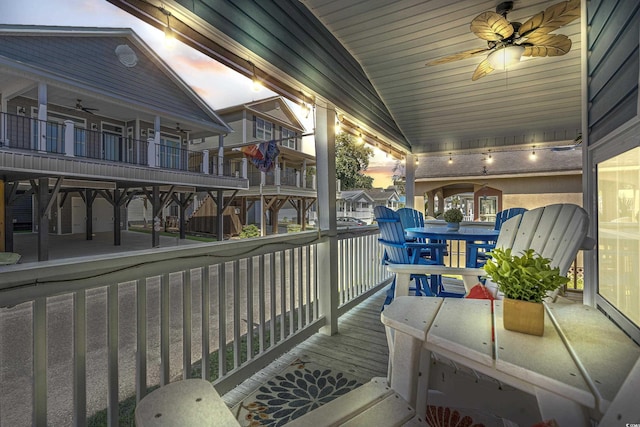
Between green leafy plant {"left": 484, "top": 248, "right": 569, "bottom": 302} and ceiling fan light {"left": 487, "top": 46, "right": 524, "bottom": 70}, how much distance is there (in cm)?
238

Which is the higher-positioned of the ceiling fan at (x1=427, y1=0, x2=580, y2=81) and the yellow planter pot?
the ceiling fan at (x1=427, y1=0, x2=580, y2=81)

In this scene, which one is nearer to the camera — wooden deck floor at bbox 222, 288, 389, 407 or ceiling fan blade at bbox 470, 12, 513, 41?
wooden deck floor at bbox 222, 288, 389, 407

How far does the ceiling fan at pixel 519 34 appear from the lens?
2237 millimetres

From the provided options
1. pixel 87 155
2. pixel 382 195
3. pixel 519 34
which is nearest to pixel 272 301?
pixel 519 34

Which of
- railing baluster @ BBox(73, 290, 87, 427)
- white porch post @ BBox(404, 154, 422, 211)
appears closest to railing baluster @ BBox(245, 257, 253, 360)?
railing baluster @ BBox(73, 290, 87, 427)

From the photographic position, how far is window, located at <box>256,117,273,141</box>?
13.2m

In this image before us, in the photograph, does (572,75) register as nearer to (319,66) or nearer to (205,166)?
(319,66)

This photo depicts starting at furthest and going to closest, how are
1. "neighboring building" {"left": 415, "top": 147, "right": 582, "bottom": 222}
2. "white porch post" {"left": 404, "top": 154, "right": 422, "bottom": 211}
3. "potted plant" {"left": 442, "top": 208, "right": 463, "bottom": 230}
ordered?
"neighboring building" {"left": 415, "top": 147, "right": 582, "bottom": 222} < "white porch post" {"left": 404, "top": 154, "right": 422, "bottom": 211} < "potted plant" {"left": 442, "top": 208, "right": 463, "bottom": 230}

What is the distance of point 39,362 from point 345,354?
6.42 ft

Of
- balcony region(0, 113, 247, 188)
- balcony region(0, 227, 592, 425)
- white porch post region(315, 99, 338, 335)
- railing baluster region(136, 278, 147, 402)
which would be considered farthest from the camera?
balcony region(0, 113, 247, 188)

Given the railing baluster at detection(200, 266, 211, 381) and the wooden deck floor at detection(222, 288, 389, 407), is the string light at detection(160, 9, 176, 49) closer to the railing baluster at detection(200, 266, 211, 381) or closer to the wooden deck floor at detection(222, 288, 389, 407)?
the railing baluster at detection(200, 266, 211, 381)

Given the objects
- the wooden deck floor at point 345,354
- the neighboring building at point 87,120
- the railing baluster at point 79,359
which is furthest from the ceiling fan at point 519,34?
the neighboring building at point 87,120

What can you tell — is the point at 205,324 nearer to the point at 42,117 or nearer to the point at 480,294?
the point at 480,294

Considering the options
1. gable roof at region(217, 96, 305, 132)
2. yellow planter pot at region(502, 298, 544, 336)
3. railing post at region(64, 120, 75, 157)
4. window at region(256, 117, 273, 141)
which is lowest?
yellow planter pot at region(502, 298, 544, 336)
